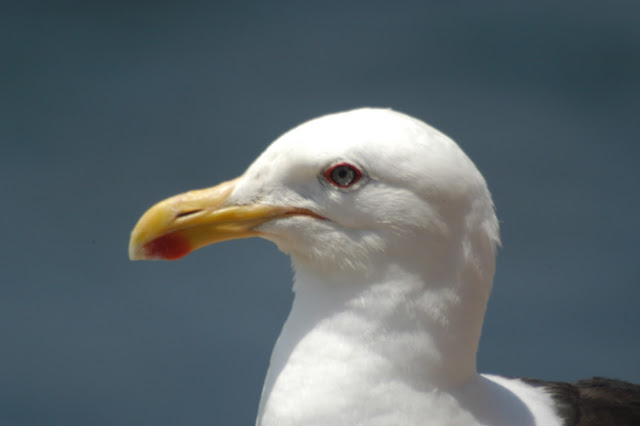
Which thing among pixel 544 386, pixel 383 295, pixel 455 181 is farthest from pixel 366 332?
pixel 544 386

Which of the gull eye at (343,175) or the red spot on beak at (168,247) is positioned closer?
the gull eye at (343,175)

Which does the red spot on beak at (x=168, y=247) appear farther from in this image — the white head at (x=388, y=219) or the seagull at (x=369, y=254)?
the white head at (x=388, y=219)

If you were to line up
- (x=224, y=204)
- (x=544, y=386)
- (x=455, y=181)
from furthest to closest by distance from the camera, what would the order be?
(x=544, y=386) < (x=224, y=204) < (x=455, y=181)

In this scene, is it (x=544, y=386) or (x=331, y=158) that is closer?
(x=331, y=158)

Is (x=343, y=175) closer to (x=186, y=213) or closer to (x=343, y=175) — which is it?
(x=343, y=175)

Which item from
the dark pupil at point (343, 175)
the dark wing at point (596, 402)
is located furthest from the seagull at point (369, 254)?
the dark wing at point (596, 402)

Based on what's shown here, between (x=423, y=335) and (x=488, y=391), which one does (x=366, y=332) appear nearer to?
(x=423, y=335)

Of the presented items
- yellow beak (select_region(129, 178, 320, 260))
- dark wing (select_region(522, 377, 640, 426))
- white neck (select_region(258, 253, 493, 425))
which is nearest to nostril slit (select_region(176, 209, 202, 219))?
yellow beak (select_region(129, 178, 320, 260))

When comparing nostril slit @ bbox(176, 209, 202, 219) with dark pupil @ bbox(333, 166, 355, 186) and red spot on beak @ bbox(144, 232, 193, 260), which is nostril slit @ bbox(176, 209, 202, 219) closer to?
red spot on beak @ bbox(144, 232, 193, 260)

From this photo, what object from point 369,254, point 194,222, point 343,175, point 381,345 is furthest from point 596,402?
point 194,222
